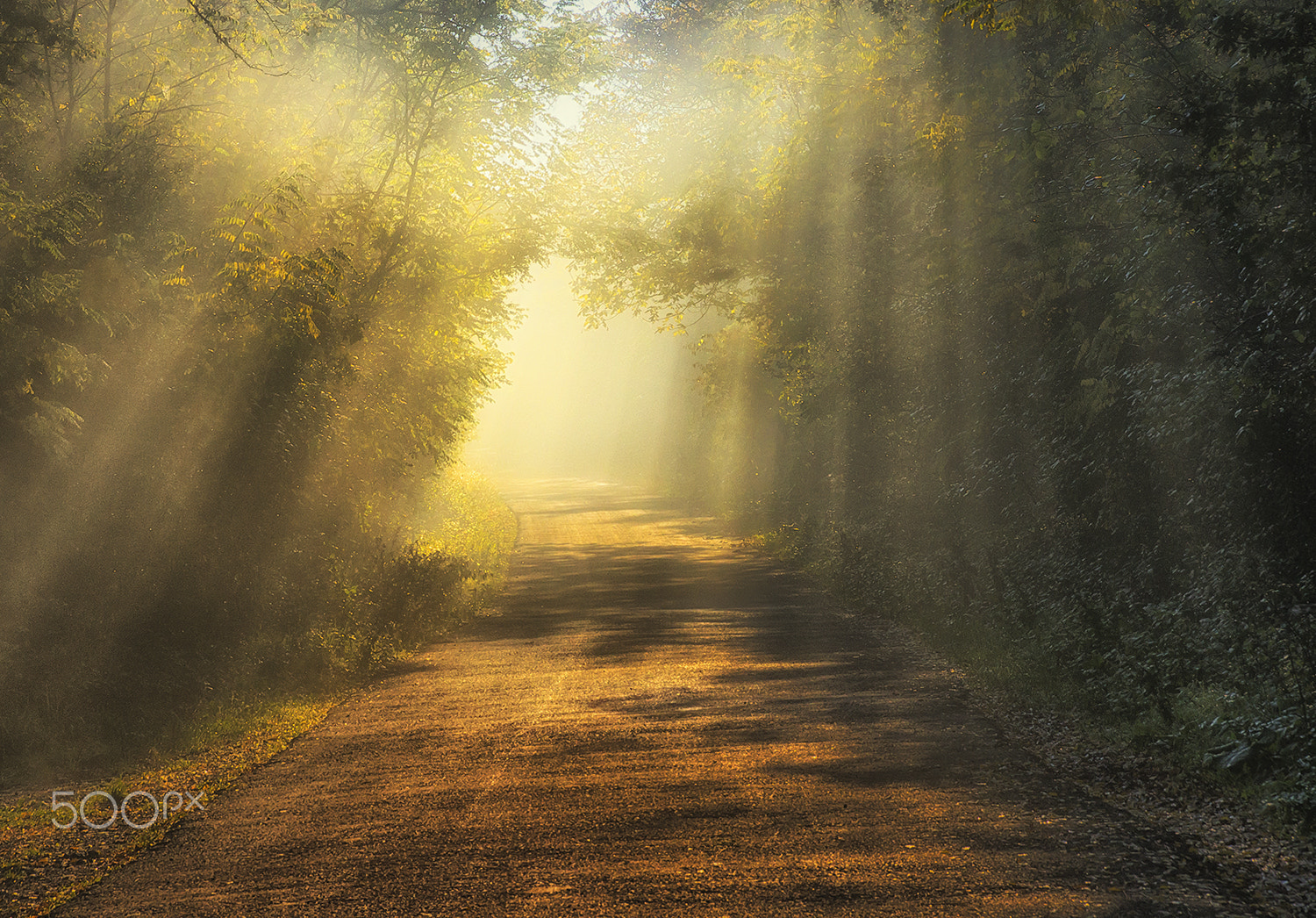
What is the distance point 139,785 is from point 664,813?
13.7ft

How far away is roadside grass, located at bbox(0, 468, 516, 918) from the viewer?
221 inches

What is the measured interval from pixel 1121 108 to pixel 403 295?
35.9 ft

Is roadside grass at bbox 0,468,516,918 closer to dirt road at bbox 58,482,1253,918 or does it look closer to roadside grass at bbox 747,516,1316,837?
dirt road at bbox 58,482,1253,918

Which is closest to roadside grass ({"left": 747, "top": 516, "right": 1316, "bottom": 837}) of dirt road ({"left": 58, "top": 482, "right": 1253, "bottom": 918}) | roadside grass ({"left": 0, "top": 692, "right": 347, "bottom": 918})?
dirt road ({"left": 58, "top": 482, "right": 1253, "bottom": 918})

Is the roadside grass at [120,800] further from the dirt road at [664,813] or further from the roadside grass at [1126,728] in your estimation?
A: the roadside grass at [1126,728]

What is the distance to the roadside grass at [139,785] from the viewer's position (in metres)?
5.61

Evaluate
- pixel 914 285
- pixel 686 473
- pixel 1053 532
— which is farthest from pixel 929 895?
pixel 686 473

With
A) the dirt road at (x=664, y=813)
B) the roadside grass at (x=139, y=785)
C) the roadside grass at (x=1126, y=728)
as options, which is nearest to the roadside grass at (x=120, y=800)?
the roadside grass at (x=139, y=785)

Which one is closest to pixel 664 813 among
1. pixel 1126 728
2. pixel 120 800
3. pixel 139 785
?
pixel 1126 728

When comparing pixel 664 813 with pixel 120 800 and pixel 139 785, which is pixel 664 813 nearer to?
pixel 120 800

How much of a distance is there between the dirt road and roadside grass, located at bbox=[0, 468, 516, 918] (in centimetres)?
24

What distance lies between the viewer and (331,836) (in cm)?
588

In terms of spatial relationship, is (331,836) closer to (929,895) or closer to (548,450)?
(929,895)

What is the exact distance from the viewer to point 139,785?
7344 millimetres
